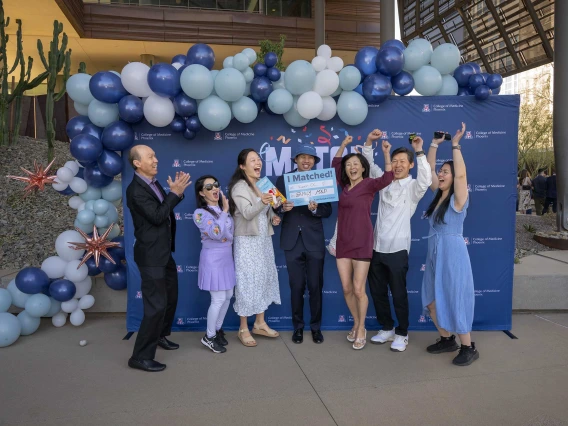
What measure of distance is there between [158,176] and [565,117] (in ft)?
24.7

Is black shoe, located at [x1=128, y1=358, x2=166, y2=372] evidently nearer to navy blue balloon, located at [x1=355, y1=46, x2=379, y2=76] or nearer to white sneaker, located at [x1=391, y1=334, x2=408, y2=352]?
white sneaker, located at [x1=391, y1=334, x2=408, y2=352]

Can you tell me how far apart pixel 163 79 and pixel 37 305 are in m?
2.45

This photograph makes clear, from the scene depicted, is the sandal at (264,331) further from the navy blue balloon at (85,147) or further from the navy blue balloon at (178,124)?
the navy blue balloon at (85,147)

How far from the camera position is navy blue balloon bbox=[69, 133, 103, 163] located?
3.91 meters

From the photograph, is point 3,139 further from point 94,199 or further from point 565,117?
point 565,117

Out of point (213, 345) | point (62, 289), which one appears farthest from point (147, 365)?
point (62, 289)

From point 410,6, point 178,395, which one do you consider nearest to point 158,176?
point 178,395

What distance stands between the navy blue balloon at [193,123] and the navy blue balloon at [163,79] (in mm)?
308

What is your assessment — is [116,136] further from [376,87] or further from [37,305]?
[376,87]

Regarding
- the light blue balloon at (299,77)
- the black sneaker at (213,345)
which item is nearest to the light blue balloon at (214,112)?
the light blue balloon at (299,77)

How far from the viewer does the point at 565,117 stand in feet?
27.1

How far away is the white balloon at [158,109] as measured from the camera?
392cm

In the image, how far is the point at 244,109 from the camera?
4.01 metres

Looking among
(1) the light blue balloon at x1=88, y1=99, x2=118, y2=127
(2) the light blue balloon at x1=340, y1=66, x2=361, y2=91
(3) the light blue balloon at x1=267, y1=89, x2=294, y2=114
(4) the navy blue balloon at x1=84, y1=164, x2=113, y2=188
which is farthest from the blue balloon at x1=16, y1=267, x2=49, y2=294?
(2) the light blue balloon at x1=340, y1=66, x2=361, y2=91
